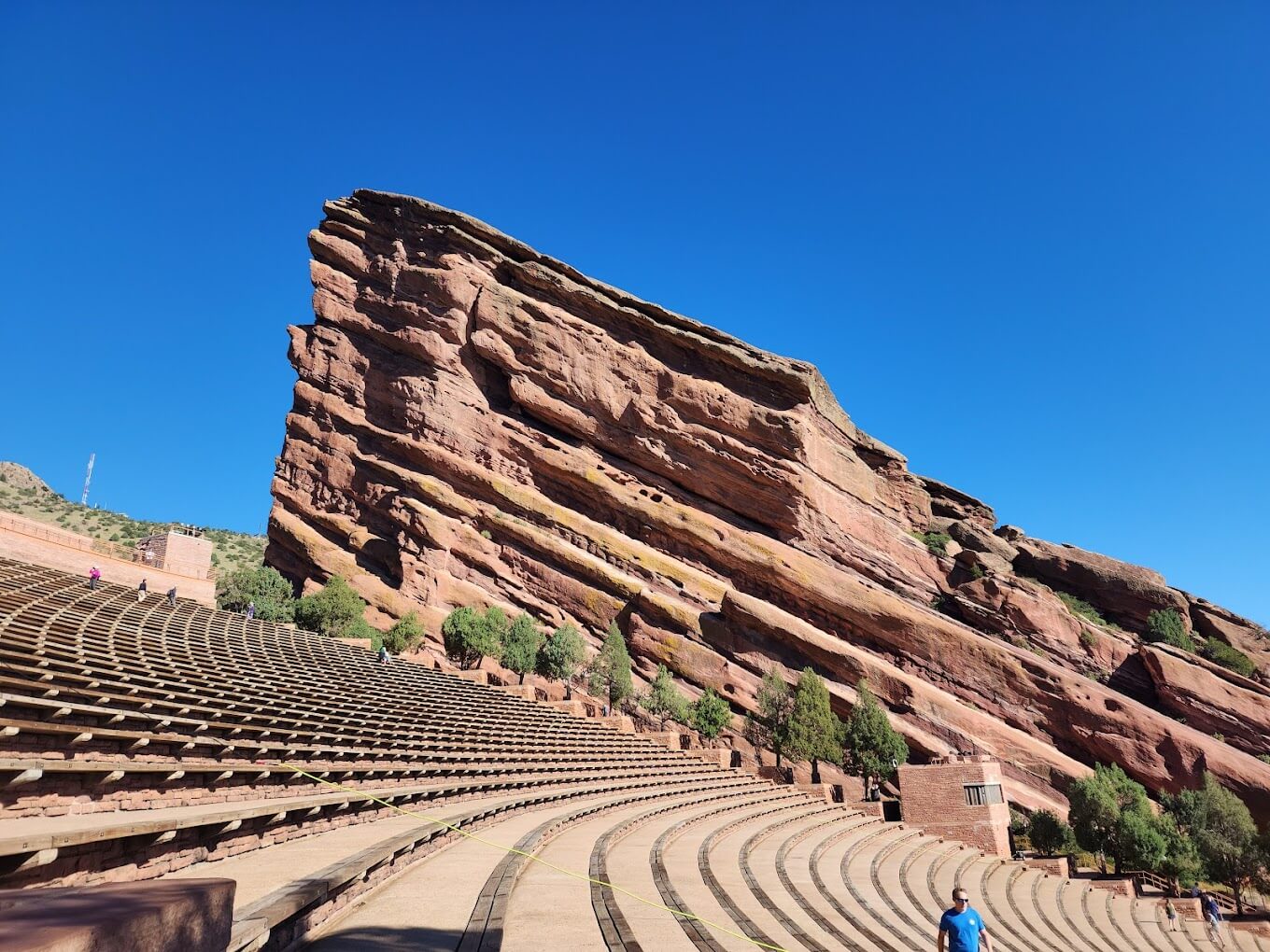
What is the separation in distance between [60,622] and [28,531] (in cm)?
2329

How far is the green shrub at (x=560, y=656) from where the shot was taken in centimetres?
3706

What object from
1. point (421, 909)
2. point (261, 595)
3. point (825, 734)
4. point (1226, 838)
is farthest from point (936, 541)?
point (421, 909)

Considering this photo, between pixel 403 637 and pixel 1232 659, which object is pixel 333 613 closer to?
pixel 403 637

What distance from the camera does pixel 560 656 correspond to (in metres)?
37.1

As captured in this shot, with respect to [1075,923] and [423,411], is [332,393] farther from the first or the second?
[1075,923]

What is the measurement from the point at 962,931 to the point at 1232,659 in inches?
2091

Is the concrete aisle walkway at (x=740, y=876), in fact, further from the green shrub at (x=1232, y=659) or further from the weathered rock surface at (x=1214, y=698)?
the green shrub at (x=1232, y=659)

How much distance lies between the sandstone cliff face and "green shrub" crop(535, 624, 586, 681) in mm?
4303

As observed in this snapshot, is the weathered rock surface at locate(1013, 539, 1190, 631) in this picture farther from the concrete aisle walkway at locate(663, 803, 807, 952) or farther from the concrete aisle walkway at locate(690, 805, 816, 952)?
the concrete aisle walkway at locate(663, 803, 807, 952)

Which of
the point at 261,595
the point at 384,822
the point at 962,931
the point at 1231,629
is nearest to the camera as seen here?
the point at 962,931

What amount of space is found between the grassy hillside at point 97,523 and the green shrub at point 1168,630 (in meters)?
71.8

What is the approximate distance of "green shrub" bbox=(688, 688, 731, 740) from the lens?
35344 mm

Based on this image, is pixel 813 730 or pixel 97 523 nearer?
pixel 813 730

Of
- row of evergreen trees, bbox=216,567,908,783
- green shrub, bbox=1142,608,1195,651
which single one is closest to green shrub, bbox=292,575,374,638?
row of evergreen trees, bbox=216,567,908,783
